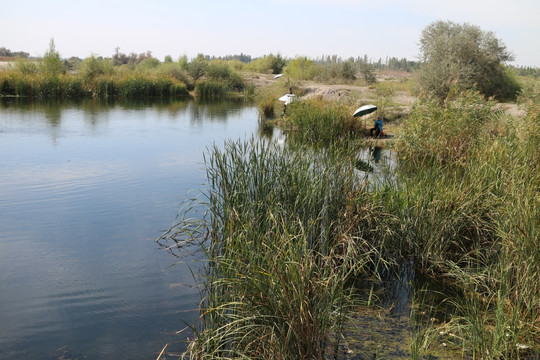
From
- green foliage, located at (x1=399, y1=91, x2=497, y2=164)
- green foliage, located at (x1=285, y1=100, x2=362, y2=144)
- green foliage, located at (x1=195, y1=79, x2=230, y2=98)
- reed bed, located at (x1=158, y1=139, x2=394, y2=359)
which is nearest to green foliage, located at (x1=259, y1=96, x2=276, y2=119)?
green foliage, located at (x1=285, y1=100, x2=362, y2=144)

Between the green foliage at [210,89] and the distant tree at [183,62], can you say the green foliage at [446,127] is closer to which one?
the green foliage at [210,89]

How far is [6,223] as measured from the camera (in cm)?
662

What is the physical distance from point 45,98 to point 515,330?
23640 mm

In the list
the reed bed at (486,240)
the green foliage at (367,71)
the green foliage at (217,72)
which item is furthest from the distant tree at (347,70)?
the reed bed at (486,240)

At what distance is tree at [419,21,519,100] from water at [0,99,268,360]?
9.16m

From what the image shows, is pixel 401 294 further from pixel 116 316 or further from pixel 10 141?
pixel 10 141

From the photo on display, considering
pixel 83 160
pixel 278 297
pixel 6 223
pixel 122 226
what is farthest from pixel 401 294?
pixel 83 160

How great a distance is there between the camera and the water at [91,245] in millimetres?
4102

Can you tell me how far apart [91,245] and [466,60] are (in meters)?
16.7

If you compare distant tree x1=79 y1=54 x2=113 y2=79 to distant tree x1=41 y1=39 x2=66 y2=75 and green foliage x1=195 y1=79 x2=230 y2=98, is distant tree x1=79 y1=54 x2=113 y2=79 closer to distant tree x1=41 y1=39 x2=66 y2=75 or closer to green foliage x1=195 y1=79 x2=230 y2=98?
distant tree x1=41 y1=39 x2=66 y2=75

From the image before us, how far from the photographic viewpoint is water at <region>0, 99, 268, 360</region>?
4.10m

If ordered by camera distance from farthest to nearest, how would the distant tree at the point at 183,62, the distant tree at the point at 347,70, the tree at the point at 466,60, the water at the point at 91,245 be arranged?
the distant tree at the point at 183,62
the distant tree at the point at 347,70
the tree at the point at 466,60
the water at the point at 91,245

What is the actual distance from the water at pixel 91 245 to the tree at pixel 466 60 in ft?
30.0

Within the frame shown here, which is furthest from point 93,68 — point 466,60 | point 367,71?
point 466,60
